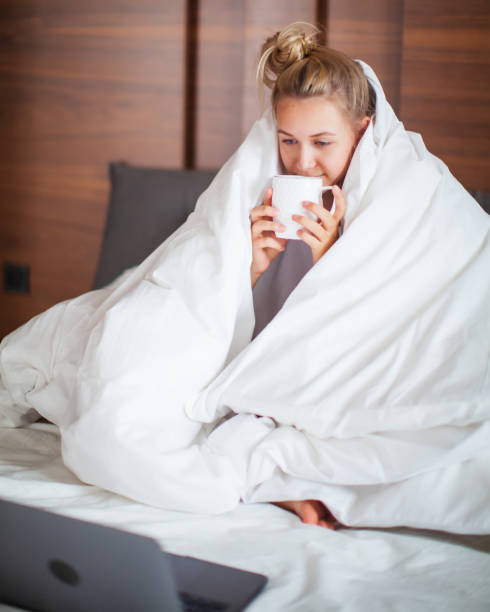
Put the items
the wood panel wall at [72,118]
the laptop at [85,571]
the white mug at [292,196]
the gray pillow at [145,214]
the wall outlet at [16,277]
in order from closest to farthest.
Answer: the laptop at [85,571], the white mug at [292,196], the gray pillow at [145,214], the wood panel wall at [72,118], the wall outlet at [16,277]

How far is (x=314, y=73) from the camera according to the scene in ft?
4.29

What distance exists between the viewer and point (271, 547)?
3.23 ft

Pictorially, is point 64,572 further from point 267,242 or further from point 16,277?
point 16,277

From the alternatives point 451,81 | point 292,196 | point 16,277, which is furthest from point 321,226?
point 16,277

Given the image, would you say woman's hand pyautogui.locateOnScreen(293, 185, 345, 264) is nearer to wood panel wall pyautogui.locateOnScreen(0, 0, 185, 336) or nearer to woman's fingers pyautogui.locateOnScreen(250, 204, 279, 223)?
woman's fingers pyautogui.locateOnScreen(250, 204, 279, 223)

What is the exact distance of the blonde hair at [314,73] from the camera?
131 cm

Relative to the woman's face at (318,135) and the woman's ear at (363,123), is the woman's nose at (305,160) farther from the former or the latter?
the woman's ear at (363,123)

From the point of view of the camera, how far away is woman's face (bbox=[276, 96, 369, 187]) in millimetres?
1311

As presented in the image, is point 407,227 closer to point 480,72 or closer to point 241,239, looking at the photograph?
point 241,239

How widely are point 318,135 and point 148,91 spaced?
1.05m

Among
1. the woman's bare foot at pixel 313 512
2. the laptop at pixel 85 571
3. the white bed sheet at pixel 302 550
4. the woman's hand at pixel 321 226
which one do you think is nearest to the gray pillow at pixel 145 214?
the woman's hand at pixel 321 226

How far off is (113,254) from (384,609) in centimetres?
131

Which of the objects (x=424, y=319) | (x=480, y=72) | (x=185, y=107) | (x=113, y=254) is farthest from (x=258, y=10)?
(x=424, y=319)

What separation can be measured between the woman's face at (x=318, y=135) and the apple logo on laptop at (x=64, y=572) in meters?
0.86
